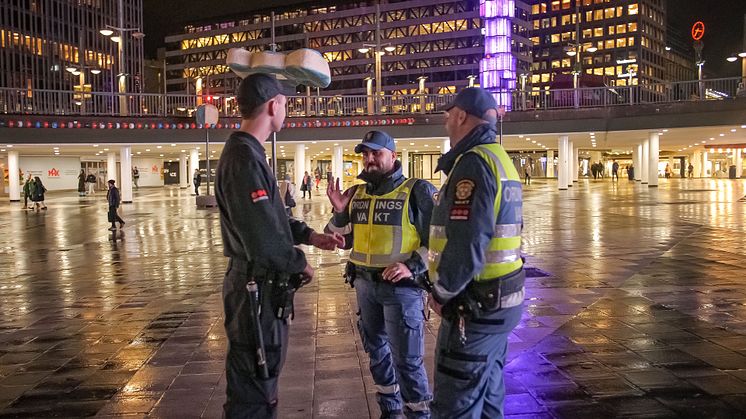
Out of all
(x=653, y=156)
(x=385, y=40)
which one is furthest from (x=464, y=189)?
(x=385, y=40)

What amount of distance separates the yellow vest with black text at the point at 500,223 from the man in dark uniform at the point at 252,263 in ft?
2.40

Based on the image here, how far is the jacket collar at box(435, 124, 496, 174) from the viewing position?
3389mm

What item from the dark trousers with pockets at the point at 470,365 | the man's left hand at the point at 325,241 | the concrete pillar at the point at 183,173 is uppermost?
the concrete pillar at the point at 183,173

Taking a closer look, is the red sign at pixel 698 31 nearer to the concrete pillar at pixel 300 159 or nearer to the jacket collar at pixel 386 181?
the concrete pillar at pixel 300 159

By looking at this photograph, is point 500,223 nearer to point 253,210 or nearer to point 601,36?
point 253,210

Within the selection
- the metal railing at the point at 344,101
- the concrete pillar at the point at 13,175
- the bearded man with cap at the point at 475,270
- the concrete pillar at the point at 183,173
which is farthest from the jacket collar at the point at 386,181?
the concrete pillar at the point at 183,173

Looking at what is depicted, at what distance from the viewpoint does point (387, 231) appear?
4.41 m

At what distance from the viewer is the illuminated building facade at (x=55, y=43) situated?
10038 cm

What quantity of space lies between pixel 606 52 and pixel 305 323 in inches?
6077

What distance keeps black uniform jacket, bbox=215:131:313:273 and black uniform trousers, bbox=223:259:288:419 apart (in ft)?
0.46

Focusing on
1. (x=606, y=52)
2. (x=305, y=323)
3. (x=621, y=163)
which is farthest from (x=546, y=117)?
(x=606, y=52)

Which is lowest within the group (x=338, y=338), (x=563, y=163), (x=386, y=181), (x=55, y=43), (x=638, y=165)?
(x=338, y=338)

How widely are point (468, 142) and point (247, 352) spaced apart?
5.11ft

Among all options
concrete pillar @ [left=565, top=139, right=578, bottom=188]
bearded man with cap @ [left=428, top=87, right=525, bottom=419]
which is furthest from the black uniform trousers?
concrete pillar @ [left=565, top=139, right=578, bottom=188]
